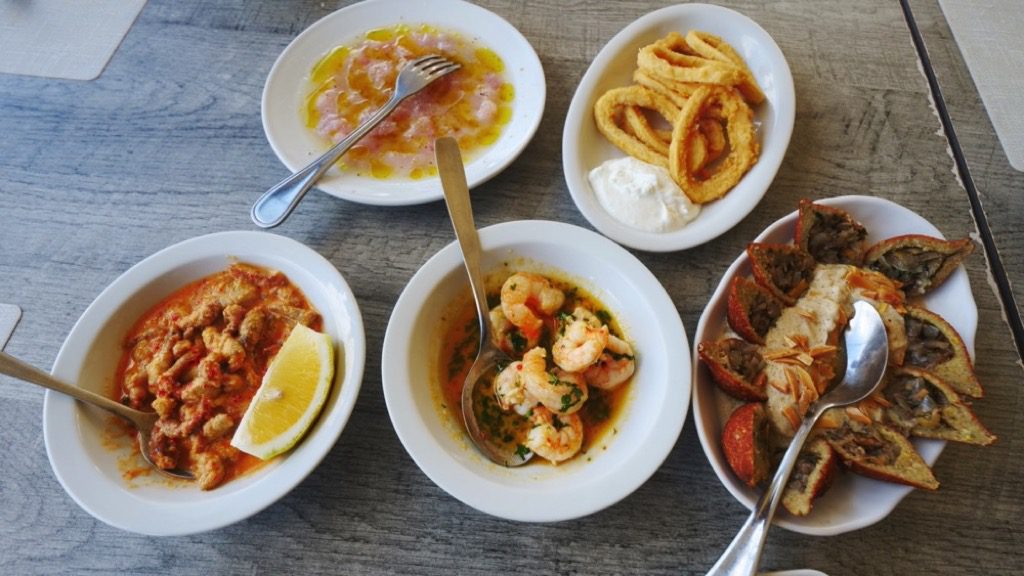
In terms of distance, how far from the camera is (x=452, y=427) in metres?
1.47

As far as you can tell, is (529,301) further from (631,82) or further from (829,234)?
(631,82)

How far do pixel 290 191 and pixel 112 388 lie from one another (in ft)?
2.33

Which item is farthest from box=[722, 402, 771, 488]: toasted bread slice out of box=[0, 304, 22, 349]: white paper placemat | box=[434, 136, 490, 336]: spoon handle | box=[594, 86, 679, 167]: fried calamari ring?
box=[0, 304, 22, 349]: white paper placemat

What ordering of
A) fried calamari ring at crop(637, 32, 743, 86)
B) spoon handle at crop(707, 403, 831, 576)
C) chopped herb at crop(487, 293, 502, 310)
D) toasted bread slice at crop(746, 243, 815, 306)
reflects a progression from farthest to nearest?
fried calamari ring at crop(637, 32, 743, 86) < chopped herb at crop(487, 293, 502, 310) < toasted bread slice at crop(746, 243, 815, 306) < spoon handle at crop(707, 403, 831, 576)

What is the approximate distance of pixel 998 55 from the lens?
2.20 m

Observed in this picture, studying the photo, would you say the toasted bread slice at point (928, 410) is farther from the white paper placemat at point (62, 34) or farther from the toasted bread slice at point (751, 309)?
the white paper placemat at point (62, 34)

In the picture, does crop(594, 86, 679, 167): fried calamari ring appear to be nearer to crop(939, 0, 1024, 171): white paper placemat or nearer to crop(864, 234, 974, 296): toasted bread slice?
crop(864, 234, 974, 296): toasted bread slice

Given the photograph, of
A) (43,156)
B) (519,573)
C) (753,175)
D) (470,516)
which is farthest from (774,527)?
(43,156)

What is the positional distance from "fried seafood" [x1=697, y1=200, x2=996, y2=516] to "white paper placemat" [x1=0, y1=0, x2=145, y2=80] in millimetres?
2439

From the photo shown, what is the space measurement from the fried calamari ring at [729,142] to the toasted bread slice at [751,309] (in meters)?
0.41

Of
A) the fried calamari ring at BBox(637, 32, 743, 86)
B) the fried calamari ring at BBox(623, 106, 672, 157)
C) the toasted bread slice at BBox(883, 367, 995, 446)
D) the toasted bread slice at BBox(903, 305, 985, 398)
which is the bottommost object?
the toasted bread slice at BBox(883, 367, 995, 446)

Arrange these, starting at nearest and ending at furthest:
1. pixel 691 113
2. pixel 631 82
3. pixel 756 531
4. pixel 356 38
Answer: pixel 756 531, pixel 691 113, pixel 631 82, pixel 356 38

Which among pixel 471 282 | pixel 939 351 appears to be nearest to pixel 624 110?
pixel 471 282

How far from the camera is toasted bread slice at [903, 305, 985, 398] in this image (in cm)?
138
